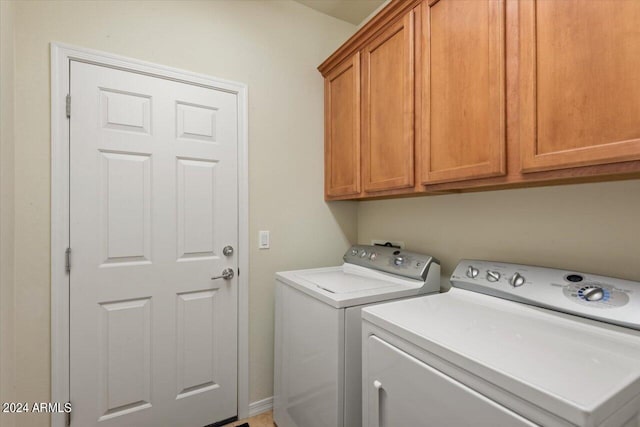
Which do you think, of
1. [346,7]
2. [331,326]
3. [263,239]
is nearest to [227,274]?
[263,239]

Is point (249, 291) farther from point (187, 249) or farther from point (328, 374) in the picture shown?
point (328, 374)

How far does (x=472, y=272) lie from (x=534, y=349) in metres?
0.56

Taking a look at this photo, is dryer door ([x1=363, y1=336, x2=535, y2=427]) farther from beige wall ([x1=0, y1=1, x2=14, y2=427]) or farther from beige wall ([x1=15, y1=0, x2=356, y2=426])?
beige wall ([x1=0, y1=1, x2=14, y2=427])

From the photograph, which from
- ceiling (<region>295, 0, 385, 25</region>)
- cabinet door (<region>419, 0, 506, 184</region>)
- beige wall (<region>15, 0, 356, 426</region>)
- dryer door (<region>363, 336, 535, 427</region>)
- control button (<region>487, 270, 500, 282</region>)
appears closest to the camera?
dryer door (<region>363, 336, 535, 427</region>)

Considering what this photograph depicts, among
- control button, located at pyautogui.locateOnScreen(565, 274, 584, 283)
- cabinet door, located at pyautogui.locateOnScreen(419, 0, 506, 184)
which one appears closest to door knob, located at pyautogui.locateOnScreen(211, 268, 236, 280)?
cabinet door, located at pyautogui.locateOnScreen(419, 0, 506, 184)

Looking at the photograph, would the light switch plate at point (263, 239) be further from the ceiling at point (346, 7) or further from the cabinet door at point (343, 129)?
the ceiling at point (346, 7)

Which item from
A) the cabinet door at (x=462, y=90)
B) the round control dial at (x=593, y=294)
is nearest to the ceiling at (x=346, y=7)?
the cabinet door at (x=462, y=90)

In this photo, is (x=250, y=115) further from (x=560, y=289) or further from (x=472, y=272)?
(x=560, y=289)

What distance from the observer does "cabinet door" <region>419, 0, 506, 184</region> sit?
1099mm

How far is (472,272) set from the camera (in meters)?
1.34

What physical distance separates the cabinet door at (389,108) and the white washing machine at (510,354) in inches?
25.1

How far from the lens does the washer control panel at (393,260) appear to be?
5.06ft

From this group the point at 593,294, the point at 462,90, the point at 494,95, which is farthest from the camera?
the point at 462,90

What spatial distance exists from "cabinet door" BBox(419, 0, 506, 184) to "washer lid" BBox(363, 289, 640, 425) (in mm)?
528
